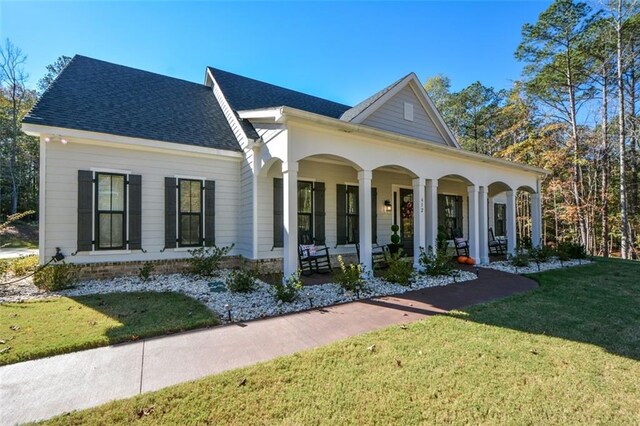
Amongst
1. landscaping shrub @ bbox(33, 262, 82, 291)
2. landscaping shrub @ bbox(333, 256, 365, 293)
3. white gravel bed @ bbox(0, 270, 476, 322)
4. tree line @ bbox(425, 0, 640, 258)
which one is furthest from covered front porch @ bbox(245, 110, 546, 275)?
tree line @ bbox(425, 0, 640, 258)

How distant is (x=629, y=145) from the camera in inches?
589

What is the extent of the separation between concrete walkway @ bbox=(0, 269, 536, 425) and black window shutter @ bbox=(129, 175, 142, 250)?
401 centimetres

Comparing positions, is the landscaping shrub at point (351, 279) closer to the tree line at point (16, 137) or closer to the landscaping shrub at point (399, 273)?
the landscaping shrub at point (399, 273)

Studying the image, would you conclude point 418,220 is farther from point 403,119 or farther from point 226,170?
point 226,170

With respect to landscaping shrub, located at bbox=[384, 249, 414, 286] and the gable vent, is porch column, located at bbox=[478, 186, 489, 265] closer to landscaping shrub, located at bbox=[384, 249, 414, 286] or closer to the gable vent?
the gable vent

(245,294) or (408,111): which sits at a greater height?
(408,111)

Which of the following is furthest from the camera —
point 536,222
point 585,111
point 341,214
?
point 585,111

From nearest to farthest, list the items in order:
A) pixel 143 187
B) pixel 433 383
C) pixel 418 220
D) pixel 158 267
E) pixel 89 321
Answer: pixel 433 383 < pixel 89 321 < pixel 143 187 < pixel 158 267 < pixel 418 220

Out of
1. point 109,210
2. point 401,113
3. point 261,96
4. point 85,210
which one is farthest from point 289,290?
point 401,113

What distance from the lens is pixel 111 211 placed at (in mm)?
6707

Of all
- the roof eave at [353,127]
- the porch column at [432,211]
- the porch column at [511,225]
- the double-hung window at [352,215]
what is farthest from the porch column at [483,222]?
the double-hung window at [352,215]

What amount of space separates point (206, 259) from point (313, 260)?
2788 mm

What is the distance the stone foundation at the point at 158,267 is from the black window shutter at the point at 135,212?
0.48 m

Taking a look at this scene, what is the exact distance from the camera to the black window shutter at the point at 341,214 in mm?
9156
